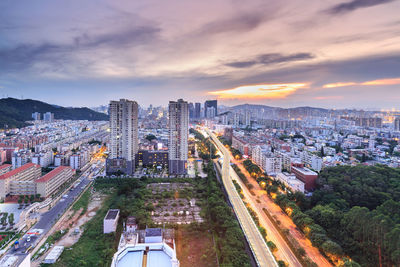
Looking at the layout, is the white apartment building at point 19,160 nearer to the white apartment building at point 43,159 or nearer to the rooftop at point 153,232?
the white apartment building at point 43,159

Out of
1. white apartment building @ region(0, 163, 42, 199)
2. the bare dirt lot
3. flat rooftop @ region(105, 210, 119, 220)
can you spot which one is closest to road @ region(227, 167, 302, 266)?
flat rooftop @ region(105, 210, 119, 220)

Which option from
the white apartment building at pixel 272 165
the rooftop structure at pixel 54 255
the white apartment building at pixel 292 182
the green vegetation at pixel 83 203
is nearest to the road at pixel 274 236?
the white apartment building at pixel 292 182

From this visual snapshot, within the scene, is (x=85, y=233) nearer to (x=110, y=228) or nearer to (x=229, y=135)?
(x=110, y=228)

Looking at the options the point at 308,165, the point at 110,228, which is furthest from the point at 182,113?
the point at 308,165

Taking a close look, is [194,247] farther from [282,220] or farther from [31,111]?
[31,111]

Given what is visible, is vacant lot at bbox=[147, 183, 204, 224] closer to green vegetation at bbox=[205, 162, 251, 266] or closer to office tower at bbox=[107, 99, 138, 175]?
green vegetation at bbox=[205, 162, 251, 266]
